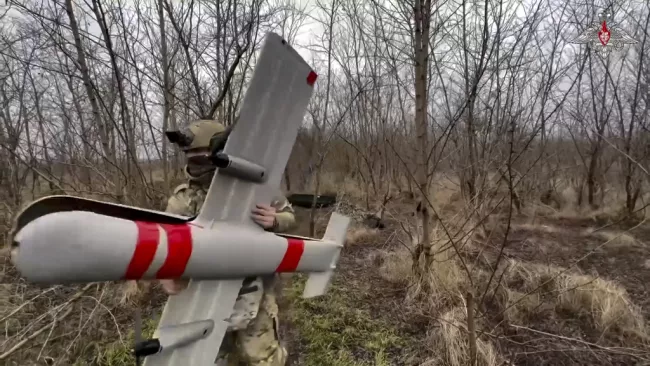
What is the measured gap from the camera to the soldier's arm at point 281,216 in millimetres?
1818

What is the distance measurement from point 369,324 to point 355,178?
9.23m

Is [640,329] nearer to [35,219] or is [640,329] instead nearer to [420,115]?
[420,115]

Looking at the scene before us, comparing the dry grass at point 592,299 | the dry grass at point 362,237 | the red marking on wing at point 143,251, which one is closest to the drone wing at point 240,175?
the red marking on wing at point 143,251

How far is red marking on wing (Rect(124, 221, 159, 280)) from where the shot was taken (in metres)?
1.17

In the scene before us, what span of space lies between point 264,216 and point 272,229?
0.16m

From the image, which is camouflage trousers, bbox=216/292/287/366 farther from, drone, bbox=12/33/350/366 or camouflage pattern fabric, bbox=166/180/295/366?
drone, bbox=12/33/350/366

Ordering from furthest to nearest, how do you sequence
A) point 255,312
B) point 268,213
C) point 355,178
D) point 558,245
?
point 355,178, point 558,245, point 255,312, point 268,213

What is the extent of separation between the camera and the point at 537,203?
959 cm

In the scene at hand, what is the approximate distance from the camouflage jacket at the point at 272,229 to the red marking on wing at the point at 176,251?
479 millimetres

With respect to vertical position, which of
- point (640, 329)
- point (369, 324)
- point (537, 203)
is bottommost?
point (369, 324)

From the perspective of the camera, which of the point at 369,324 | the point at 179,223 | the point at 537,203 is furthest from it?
the point at 537,203

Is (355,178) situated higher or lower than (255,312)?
higher

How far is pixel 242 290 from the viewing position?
186 centimetres

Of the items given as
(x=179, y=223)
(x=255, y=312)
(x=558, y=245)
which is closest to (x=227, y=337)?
(x=255, y=312)
